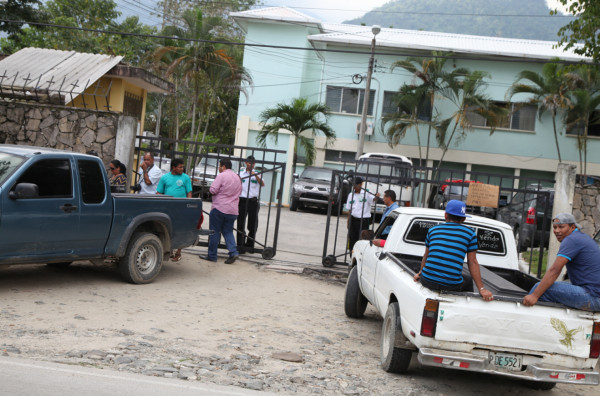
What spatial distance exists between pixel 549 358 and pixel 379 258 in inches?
96.7

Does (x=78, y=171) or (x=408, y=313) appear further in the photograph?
(x=78, y=171)

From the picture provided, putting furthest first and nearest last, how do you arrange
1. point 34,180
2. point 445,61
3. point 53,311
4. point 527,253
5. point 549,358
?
point 445,61 → point 527,253 → point 34,180 → point 53,311 → point 549,358

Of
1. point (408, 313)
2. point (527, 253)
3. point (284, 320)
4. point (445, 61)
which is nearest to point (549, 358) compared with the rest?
point (408, 313)

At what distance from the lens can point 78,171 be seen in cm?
887

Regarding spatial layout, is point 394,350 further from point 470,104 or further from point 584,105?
point 584,105

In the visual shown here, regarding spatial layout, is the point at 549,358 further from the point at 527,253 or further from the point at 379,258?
the point at 527,253

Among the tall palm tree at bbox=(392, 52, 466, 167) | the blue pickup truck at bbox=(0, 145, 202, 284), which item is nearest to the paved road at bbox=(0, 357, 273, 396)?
the blue pickup truck at bbox=(0, 145, 202, 284)

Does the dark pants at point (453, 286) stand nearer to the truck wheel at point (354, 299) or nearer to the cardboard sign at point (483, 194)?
the truck wheel at point (354, 299)

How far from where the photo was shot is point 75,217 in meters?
8.70

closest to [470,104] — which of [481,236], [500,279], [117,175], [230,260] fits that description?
[230,260]

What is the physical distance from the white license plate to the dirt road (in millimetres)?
745

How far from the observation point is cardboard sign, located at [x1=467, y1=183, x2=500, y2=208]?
12078 mm

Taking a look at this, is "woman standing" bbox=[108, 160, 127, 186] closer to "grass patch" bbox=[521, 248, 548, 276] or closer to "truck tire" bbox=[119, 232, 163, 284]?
"truck tire" bbox=[119, 232, 163, 284]

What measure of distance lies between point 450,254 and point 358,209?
6.51 metres
